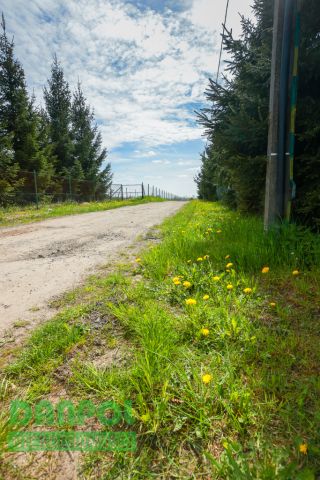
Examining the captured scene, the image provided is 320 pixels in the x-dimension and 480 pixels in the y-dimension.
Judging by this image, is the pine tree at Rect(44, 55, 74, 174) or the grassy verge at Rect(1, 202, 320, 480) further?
the pine tree at Rect(44, 55, 74, 174)

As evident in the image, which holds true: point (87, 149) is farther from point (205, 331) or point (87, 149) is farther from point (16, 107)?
point (205, 331)

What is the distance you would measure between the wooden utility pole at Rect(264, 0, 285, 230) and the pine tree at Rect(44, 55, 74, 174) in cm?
1789

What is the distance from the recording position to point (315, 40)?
11.0 feet

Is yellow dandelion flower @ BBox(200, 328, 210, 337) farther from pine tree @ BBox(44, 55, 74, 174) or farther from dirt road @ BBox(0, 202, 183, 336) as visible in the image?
pine tree @ BBox(44, 55, 74, 174)

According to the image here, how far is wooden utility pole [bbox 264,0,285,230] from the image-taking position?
116 inches

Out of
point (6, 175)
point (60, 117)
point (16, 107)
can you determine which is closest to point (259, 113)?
point (6, 175)

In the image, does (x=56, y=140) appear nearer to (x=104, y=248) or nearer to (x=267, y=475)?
(x=104, y=248)

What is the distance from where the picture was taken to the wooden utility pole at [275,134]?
2.95 meters

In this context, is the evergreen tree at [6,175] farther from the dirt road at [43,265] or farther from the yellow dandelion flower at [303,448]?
the yellow dandelion flower at [303,448]

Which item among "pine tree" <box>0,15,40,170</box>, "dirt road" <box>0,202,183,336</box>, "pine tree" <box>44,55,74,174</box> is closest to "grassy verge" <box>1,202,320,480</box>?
"dirt road" <box>0,202,183,336</box>

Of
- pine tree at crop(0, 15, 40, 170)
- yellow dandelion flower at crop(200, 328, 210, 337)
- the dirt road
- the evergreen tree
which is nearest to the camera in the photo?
yellow dandelion flower at crop(200, 328, 210, 337)

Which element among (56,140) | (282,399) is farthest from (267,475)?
(56,140)

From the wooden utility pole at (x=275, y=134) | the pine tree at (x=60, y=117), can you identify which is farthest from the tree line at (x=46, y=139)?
the wooden utility pole at (x=275, y=134)

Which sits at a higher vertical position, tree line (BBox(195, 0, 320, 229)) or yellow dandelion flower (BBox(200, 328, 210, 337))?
tree line (BBox(195, 0, 320, 229))
